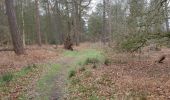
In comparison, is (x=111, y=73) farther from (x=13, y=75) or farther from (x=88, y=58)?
(x=88, y=58)

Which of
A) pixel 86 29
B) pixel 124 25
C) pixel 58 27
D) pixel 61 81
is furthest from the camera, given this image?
pixel 86 29

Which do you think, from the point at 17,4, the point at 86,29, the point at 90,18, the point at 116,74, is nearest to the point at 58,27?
the point at 17,4

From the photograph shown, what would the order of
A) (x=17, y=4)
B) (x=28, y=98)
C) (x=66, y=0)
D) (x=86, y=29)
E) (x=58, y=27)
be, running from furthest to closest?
(x=86, y=29) → (x=58, y=27) → (x=17, y=4) → (x=66, y=0) → (x=28, y=98)

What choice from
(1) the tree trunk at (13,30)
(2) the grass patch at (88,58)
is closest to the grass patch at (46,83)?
(2) the grass patch at (88,58)

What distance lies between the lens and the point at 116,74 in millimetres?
13547

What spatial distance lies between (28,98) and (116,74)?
4.77 m

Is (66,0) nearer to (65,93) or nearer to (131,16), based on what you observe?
(131,16)

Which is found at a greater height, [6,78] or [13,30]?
[13,30]

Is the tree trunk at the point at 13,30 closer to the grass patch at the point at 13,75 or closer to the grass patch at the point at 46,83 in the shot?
the grass patch at the point at 46,83

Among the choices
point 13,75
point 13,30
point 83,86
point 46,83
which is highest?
point 13,30

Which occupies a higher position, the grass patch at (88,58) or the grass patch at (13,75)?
the grass patch at (13,75)

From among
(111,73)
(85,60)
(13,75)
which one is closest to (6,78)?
(13,75)

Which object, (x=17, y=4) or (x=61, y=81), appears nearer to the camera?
(x=61, y=81)

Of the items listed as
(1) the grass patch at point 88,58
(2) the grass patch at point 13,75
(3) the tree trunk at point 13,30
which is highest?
(3) the tree trunk at point 13,30
